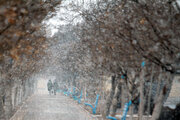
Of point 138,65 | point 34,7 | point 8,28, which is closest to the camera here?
point 8,28

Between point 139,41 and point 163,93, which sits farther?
point 139,41

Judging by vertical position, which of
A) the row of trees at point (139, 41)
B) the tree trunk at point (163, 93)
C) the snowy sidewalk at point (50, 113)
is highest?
the row of trees at point (139, 41)

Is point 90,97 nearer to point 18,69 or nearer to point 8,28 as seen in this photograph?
point 18,69

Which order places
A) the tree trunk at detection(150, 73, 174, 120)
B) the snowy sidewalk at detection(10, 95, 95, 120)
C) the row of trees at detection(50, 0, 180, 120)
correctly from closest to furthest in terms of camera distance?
1. the row of trees at detection(50, 0, 180, 120)
2. the tree trunk at detection(150, 73, 174, 120)
3. the snowy sidewalk at detection(10, 95, 95, 120)

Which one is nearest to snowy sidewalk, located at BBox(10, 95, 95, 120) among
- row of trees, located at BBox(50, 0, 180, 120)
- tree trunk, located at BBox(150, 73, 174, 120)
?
row of trees, located at BBox(50, 0, 180, 120)

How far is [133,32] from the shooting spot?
7250 mm

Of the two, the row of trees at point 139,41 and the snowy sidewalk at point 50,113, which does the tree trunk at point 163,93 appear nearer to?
the row of trees at point 139,41

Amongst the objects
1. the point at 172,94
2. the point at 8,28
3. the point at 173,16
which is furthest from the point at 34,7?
the point at 172,94

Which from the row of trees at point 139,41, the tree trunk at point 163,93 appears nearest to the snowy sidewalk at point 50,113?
the row of trees at point 139,41

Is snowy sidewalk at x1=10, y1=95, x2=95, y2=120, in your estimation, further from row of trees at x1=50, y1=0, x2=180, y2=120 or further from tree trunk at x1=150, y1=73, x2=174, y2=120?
tree trunk at x1=150, y1=73, x2=174, y2=120

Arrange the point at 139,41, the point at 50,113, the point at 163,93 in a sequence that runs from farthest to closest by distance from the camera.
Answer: the point at 50,113 → the point at 139,41 → the point at 163,93

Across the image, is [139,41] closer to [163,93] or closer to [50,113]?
[163,93]

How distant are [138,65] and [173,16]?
3.95 meters

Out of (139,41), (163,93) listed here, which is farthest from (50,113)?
(163,93)
